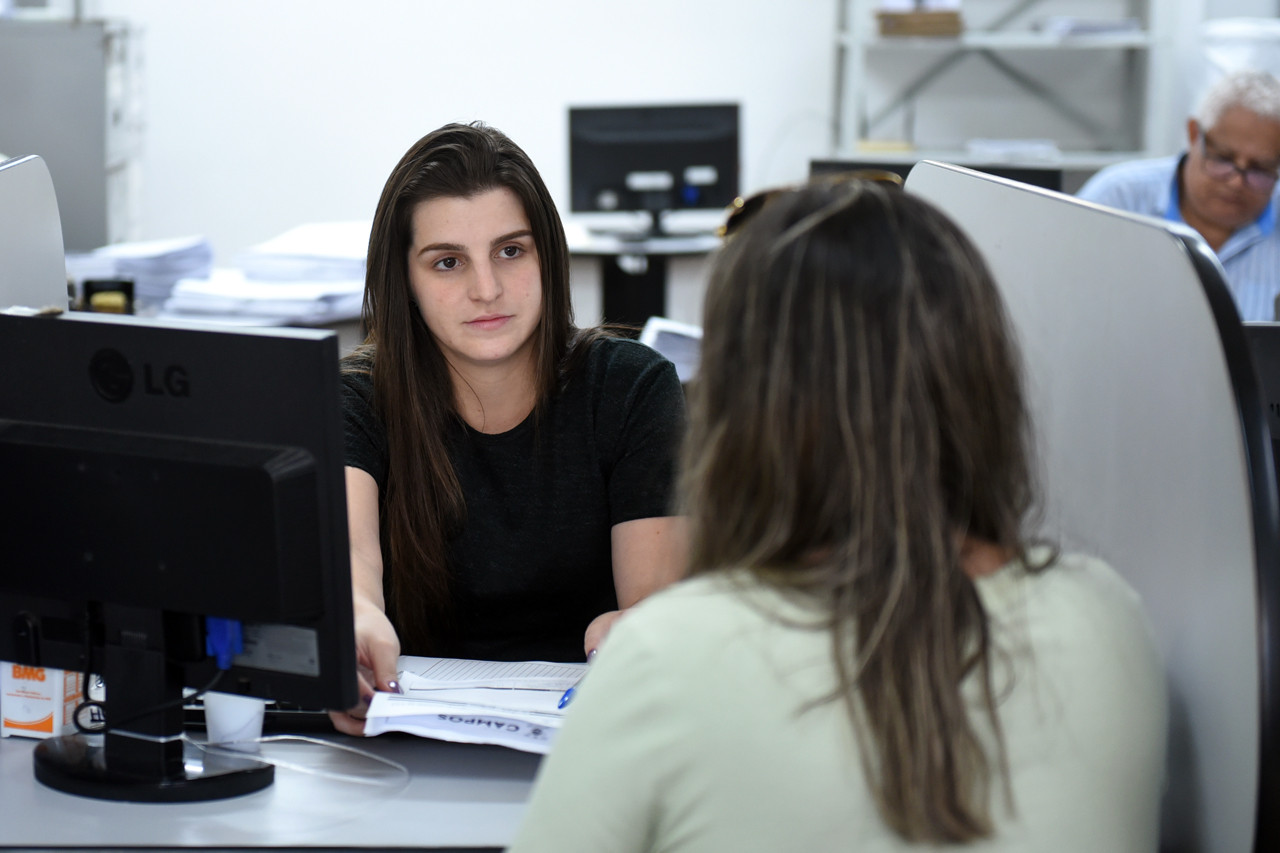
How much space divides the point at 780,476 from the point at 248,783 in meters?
0.60

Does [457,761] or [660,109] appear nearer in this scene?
[457,761]

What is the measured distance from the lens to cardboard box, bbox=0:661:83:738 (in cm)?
122

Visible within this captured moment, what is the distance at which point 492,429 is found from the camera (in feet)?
5.24

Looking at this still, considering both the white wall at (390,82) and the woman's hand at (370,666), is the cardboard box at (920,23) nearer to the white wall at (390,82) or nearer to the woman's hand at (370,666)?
the white wall at (390,82)

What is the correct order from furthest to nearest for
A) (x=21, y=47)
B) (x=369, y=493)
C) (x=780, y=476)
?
(x=21, y=47) < (x=369, y=493) < (x=780, y=476)

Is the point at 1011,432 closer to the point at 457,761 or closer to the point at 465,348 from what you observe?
the point at 457,761

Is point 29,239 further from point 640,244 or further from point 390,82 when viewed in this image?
point 390,82

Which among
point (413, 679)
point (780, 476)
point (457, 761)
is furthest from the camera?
point (413, 679)

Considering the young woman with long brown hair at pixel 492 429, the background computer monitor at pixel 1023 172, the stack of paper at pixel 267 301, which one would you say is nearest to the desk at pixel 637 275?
the stack of paper at pixel 267 301

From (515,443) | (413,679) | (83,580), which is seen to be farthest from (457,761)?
(515,443)

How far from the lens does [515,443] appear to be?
1.58m

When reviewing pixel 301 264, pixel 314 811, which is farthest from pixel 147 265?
pixel 314 811

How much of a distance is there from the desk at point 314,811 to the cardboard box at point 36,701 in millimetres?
33

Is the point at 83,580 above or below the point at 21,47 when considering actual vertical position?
below
